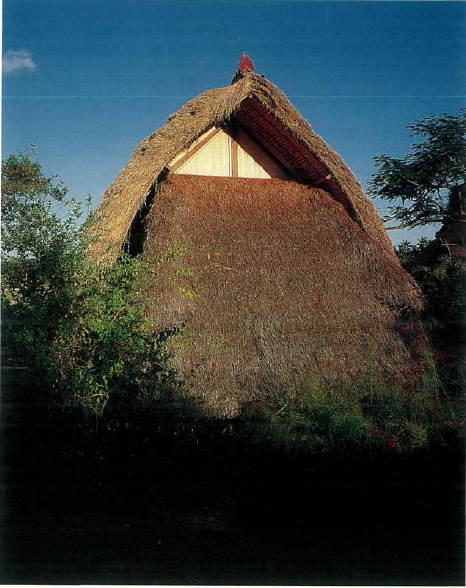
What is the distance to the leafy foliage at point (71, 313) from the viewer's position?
19.6 ft

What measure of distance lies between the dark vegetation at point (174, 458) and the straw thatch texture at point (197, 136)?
34.2 inches

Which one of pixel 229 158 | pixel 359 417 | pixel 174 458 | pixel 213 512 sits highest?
pixel 229 158

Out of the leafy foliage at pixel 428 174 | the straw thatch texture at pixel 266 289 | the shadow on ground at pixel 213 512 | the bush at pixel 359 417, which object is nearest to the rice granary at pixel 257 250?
the straw thatch texture at pixel 266 289

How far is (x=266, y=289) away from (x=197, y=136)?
6.95 feet

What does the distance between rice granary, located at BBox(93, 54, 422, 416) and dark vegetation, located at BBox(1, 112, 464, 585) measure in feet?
1.08

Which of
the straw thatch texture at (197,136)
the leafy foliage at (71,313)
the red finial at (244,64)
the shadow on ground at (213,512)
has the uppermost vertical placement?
the red finial at (244,64)

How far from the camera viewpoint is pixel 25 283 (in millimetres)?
6129

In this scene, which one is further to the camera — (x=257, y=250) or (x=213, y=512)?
(x=257, y=250)

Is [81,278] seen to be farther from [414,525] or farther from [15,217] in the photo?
[414,525]

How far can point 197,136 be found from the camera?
7.74 metres

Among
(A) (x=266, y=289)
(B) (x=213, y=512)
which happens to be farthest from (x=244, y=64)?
(B) (x=213, y=512)

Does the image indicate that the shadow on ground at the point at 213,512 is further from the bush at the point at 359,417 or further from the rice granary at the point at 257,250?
the rice granary at the point at 257,250

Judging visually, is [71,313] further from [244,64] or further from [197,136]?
[244,64]

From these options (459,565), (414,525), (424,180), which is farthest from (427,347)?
(424,180)
